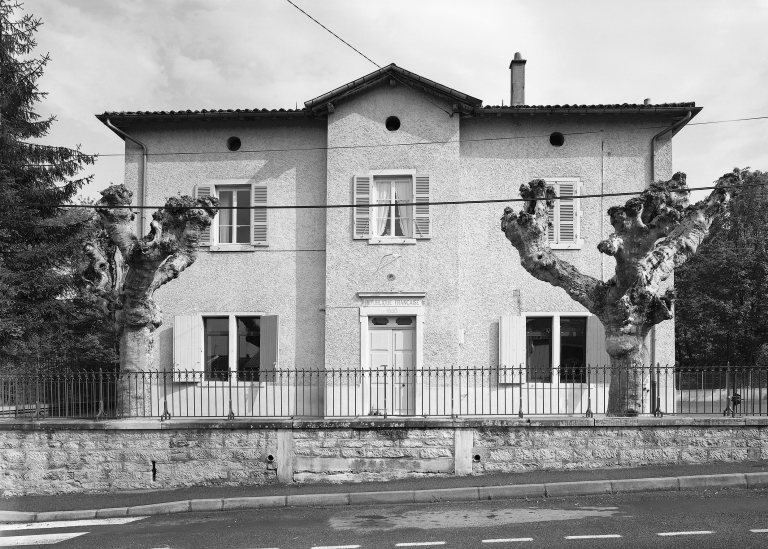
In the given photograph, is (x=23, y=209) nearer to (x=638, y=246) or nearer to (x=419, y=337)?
(x=419, y=337)

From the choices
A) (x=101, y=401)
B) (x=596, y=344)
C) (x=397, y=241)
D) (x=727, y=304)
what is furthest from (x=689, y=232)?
(x=727, y=304)

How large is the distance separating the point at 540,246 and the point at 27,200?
1362 cm

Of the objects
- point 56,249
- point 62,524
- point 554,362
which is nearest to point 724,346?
point 554,362

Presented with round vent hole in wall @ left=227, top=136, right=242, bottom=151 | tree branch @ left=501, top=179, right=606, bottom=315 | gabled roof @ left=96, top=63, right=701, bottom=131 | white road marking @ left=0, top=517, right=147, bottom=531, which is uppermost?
gabled roof @ left=96, top=63, right=701, bottom=131

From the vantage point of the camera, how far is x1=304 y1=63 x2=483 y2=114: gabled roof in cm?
1652

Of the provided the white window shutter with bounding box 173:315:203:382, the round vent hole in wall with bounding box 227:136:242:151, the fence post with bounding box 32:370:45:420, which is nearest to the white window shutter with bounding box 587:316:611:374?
the white window shutter with bounding box 173:315:203:382

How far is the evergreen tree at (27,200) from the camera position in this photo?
18.5 metres

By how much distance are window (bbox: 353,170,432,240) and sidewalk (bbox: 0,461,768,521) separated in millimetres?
6768

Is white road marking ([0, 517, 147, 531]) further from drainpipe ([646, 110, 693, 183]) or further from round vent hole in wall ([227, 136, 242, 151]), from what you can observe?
drainpipe ([646, 110, 693, 183])

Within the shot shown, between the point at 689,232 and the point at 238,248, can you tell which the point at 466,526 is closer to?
the point at 689,232

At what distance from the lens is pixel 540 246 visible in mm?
13000

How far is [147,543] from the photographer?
8625mm

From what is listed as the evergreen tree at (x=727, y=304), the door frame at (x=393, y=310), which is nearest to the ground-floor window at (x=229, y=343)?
the door frame at (x=393, y=310)

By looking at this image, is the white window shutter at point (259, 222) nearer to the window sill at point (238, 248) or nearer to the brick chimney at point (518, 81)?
the window sill at point (238, 248)
